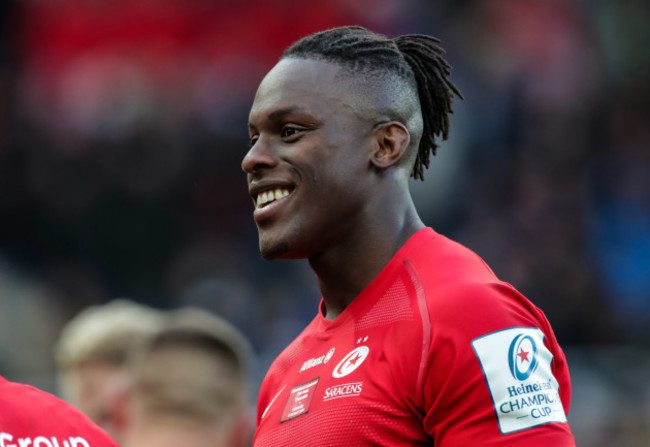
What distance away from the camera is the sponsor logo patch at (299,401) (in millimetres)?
3377

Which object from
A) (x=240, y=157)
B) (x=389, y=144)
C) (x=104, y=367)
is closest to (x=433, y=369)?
(x=389, y=144)

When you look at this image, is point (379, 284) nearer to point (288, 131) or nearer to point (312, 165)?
point (312, 165)

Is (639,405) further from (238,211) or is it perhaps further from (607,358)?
(238,211)

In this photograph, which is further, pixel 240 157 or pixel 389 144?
pixel 240 157

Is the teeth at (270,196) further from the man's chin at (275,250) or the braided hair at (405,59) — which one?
the braided hair at (405,59)

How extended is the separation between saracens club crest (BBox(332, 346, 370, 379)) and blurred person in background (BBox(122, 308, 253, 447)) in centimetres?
65

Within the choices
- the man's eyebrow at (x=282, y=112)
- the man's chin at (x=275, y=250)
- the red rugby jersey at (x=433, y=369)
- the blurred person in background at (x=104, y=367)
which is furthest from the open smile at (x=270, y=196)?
the blurred person in background at (x=104, y=367)

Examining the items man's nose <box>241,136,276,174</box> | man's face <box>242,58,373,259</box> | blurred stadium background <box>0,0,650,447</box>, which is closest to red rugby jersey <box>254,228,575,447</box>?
man's face <box>242,58,373,259</box>

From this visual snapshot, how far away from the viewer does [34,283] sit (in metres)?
12.5

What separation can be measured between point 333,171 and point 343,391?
2.33 ft

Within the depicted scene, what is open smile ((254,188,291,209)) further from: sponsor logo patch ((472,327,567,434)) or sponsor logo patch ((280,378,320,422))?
sponsor logo patch ((472,327,567,434))

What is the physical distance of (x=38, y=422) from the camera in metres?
2.91

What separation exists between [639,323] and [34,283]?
269 inches

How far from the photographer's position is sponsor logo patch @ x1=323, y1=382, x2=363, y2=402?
3.17 m
